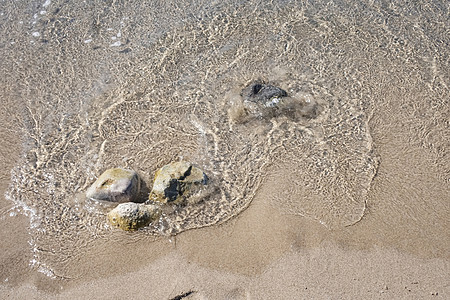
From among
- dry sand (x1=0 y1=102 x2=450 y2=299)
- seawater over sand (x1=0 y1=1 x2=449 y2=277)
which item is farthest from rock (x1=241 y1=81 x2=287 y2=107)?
dry sand (x1=0 y1=102 x2=450 y2=299)

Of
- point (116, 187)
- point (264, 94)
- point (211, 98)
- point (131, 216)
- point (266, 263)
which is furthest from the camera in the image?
point (211, 98)

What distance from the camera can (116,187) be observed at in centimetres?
451

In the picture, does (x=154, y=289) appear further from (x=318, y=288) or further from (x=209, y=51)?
(x=209, y=51)

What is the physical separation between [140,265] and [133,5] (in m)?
5.66

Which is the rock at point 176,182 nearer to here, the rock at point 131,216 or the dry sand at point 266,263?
the rock at point 131,216

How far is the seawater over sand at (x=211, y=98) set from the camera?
4.59m

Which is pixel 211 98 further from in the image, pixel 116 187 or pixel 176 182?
pixel 116 187

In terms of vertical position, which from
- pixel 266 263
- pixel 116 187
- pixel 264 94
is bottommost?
pixel 266 263

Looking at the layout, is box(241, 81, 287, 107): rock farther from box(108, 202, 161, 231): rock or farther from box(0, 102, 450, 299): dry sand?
box(108, 202, 161, 231): rock

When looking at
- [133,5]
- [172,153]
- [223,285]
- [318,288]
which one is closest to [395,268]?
[318,288]

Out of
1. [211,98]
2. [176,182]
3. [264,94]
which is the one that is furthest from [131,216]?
[264,94]

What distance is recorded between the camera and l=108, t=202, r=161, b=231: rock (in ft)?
14.0

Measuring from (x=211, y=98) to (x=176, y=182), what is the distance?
5.93 ft

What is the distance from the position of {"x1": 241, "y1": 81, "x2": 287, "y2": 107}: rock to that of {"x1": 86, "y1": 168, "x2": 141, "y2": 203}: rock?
2124mm
